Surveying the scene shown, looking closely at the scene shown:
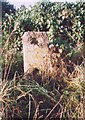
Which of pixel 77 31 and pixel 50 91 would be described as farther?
pixel 77 31

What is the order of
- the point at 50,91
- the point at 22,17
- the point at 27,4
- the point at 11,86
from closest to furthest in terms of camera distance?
the point at 11,86 < the point at 50,91 < the point at 27,4 < the point at 22,17

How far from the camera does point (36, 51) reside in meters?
3.64

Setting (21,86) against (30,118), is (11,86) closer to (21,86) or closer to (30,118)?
(21,86)

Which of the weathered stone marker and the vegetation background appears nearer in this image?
the vegetation background

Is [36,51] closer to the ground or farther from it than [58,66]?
farther from it

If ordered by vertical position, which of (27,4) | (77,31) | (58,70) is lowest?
(58,70)

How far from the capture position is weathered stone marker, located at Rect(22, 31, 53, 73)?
3.58m

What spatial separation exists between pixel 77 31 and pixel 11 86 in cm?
115

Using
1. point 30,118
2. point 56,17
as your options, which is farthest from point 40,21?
point 30,118

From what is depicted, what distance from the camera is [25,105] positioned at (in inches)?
125

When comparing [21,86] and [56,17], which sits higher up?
[56,17]

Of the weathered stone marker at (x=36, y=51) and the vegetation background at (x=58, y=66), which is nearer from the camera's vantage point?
the vegetation background at (x=58, y=66)

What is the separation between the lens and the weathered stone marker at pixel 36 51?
3578 millimetres

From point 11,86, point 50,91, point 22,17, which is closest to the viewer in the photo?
point 11,86
